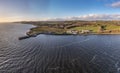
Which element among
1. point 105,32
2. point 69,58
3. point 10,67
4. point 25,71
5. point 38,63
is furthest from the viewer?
point 105,32

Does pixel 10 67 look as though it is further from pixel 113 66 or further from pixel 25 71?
pixel 113 66

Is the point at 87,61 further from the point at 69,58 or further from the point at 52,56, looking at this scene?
the point at 52,56

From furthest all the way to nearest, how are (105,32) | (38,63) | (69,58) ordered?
(105,32)
(69,58)
(38,63)

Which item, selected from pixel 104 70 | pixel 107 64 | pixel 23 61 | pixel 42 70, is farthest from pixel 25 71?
pixel 107 64

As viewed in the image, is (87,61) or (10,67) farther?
(87,61)

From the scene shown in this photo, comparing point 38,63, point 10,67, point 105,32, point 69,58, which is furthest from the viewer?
point 105,32

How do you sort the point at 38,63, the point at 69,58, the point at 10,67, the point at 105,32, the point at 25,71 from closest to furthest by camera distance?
the point at 25,71 < the point at 10,67 < the point at 38,63 < the point at 69,58 < the point at 105,32

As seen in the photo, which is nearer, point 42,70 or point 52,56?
point 42,70

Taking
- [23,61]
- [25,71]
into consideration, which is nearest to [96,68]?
[25,71]

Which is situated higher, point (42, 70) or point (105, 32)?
point (42, 70)
